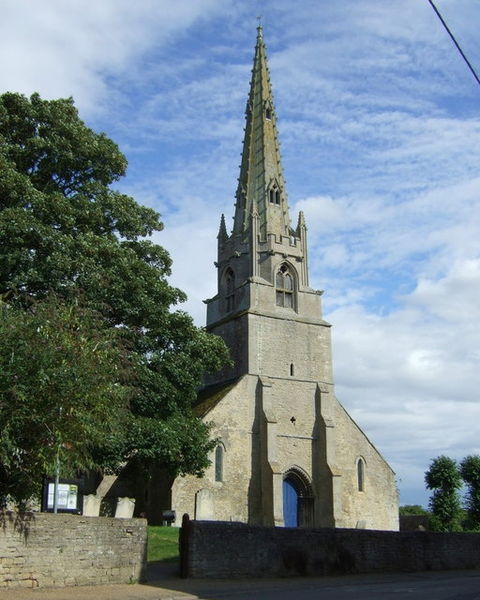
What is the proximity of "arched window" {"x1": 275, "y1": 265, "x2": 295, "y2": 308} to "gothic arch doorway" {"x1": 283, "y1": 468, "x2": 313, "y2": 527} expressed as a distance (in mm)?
9694

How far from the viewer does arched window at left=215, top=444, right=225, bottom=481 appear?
36.9 meters

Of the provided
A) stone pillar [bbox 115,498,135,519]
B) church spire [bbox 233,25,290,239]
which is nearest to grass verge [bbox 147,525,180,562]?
stone pillar [bbox 115,498,135,519]

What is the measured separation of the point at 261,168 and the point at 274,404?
15500 mm

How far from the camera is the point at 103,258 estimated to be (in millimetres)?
28531

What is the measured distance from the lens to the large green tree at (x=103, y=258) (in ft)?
88.8

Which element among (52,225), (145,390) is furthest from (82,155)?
(145,390)

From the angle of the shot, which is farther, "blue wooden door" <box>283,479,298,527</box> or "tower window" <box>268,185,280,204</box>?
"tower window" <box>268,185,280,204</box>

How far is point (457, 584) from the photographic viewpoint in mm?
20203

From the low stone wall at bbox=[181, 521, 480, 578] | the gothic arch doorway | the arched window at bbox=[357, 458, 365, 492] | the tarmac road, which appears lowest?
the tarmac road

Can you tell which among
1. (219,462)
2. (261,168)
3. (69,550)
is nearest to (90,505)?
(219,462)

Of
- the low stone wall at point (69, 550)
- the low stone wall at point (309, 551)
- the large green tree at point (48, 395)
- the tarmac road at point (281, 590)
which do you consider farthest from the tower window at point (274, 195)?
the low stone wall at point (69, 550)

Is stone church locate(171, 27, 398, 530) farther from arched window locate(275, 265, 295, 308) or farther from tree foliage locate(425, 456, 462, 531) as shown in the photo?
tree foliage locate(425, 456, 462, 531)

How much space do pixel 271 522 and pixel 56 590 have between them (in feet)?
69.1

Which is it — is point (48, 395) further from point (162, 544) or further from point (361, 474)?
point (361, 474)
